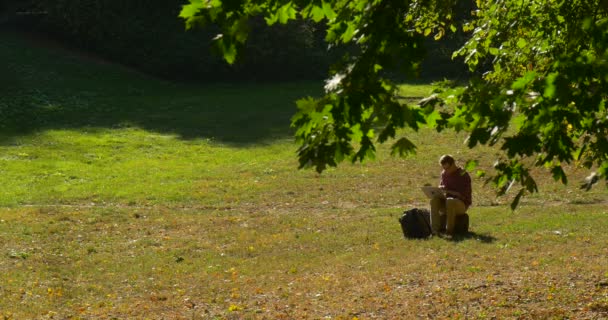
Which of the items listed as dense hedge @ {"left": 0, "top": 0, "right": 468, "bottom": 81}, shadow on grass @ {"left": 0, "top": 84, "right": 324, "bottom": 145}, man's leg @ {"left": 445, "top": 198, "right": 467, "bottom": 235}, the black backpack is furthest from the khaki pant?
dense hedge @ {"left": 0, "top": 0, "right": 468, "bottom": 81}

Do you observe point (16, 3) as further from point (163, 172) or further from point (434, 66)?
point (163, 172)

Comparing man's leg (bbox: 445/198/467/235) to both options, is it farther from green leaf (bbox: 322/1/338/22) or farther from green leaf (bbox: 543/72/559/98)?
green leaf (bbox: 543/72/559/98)

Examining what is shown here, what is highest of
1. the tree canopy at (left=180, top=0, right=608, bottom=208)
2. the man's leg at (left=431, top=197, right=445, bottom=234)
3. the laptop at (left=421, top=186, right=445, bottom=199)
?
the tree canopy at (left=180, top=0, right=608, bottom=208)

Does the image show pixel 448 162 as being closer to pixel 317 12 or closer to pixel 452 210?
pixel 452 210

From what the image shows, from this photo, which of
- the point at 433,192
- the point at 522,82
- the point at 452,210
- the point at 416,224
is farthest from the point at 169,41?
the point at 522,82

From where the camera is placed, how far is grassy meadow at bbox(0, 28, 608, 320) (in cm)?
1158

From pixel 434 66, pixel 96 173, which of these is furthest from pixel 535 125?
pixel 434 66

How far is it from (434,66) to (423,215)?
92.5 ft

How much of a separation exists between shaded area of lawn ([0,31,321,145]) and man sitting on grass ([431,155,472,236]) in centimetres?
1421

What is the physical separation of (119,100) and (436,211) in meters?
22.3

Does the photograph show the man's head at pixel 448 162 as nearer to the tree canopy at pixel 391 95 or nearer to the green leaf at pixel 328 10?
the tree canopy at pixel 391 95

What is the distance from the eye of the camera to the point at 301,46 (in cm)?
4038

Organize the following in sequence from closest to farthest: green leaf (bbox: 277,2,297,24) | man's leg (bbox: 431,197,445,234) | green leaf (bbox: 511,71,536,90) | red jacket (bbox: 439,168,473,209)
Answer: green leaf (bbox: 511,71,536,90)
green leaf (bbox: 277,2,297,24)
red jacket (bbox: 439,168,473,209)
man's leg (bbox: 431,197,445,234)

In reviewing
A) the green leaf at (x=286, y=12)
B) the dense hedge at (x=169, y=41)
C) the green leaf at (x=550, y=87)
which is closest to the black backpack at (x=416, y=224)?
the green leaf at (x=286, y=12)
